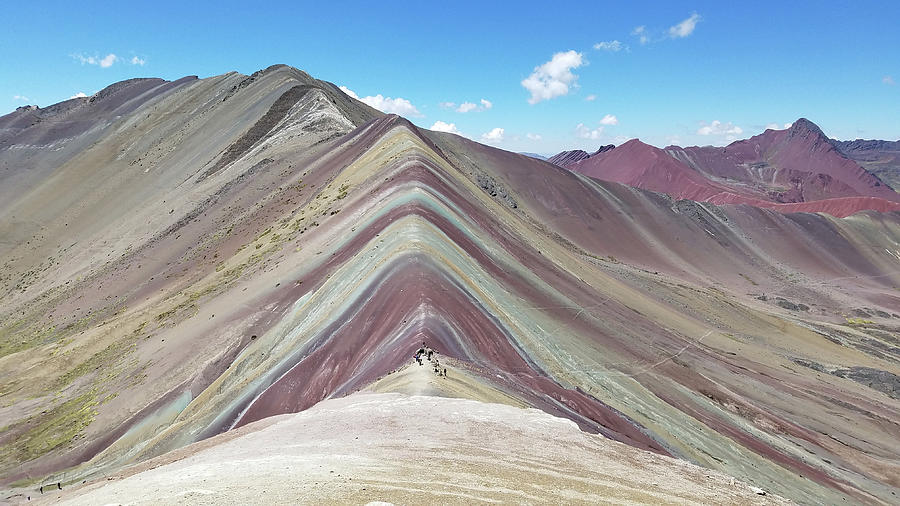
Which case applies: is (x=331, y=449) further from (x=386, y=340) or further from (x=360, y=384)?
(x=386, y=340)

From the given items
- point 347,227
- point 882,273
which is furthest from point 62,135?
point 882,273

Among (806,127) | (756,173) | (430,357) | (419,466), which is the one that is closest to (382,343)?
(430,357)

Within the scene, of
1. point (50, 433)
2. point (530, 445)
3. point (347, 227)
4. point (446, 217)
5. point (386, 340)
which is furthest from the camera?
point (347, 227)

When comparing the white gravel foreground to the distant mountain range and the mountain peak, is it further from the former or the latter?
the mountain peak

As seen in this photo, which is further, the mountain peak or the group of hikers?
the mountain peak

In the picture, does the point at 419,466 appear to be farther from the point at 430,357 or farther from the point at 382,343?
the point at 382,343

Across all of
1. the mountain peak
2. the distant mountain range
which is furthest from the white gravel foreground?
the mountain peak

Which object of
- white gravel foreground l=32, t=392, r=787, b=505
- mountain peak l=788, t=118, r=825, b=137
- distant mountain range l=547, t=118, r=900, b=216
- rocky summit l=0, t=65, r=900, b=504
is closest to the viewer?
white gravel foreground l=32, t=392, r=787, b=505

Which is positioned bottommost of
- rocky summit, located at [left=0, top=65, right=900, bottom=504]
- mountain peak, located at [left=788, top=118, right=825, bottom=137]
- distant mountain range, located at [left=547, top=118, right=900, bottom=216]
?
rocky summit, located at [left=0, top=65, right=900, bottom=504]
